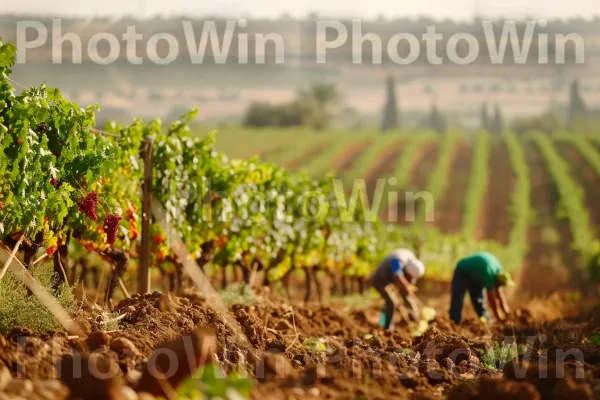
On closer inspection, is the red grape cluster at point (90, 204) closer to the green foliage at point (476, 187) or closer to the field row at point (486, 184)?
the field row at point (486, 184)

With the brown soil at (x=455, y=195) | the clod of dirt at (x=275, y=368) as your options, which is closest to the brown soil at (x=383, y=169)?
the brown soil at (x=455, y=195)

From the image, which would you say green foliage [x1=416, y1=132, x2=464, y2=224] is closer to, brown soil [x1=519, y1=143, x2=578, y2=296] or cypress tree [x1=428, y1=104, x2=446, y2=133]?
brown soil [x1=519, y1=143, x2=578, y2=296]

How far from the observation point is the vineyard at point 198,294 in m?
5.66

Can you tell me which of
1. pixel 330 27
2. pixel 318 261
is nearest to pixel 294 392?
pixel 318 261

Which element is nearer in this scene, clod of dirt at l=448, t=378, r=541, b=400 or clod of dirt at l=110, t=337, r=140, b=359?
clod of dirt at l=448, t=378, r=541, b=400

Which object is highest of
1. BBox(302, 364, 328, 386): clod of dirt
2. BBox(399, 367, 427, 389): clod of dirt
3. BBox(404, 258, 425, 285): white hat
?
BBox(404, 258, 425, 285): white hat

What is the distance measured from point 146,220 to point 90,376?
17.7ft

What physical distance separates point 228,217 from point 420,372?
581cm

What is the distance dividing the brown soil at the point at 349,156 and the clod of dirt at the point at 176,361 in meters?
48.2

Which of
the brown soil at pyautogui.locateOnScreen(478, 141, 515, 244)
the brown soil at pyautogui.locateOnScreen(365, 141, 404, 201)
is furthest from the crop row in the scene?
the brown soil at pyautogui.locateOnScreen(365, 141, 404, 201)

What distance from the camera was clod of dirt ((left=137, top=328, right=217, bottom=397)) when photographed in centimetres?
517

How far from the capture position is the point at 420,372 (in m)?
6.97

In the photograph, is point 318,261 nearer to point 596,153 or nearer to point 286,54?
point 596,153

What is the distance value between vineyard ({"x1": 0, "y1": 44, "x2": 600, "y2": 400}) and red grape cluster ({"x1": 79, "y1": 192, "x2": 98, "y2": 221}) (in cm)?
2
